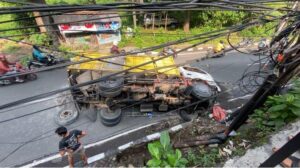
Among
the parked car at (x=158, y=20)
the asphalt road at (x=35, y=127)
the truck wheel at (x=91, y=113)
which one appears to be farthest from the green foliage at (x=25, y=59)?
the parked car at (x=158, y=20)

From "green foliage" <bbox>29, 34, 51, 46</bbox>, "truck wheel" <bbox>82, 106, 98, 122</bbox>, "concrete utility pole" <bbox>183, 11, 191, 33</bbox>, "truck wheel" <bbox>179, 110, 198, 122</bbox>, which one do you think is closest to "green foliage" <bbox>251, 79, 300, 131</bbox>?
"truck wheel" <bbox>179, 110, 198, 122</bbox>

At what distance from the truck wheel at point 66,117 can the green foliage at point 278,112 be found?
6.77 meters

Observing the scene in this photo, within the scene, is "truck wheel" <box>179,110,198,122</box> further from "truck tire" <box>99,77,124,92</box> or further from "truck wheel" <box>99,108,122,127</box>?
"truck tire" <box>99,77,124,92</box>

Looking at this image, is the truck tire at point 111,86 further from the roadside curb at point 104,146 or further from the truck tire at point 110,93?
the roadside curb at point 104,146

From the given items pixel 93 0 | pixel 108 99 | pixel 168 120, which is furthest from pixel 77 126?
pixel 93 0

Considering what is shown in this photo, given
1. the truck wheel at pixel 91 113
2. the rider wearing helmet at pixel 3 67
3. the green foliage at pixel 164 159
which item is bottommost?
the truck wheel at pixel 91 113

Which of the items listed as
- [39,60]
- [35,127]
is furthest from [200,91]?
[39,60]

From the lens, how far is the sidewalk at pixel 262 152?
406cm

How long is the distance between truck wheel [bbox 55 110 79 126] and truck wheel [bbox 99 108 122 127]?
3.83 ft

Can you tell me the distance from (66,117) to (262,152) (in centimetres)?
752

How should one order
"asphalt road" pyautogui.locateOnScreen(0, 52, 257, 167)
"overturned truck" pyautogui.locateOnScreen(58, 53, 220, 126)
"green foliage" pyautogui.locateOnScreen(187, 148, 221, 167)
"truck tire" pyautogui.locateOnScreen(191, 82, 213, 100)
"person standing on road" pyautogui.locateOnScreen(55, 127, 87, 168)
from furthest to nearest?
"truck tire" pyautogui.locateOnScreen(191, 82, 213, 100)
"overturned truck" pyautogui.locateOnScreen(58, 53, 220, 126)
"asphalt road" pyautogui.locateOnScreen(0, 52, 257, 167)
"person standing on road" pyautogui.locateOnScreen(55, 127, 87, 168)
"green foliage" pyautogui.locateOnScreen(187, 148, 221, 167)

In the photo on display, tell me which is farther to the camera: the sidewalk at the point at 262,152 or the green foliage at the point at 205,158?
the green foliage at the point at 205,158

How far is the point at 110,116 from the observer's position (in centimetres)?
913

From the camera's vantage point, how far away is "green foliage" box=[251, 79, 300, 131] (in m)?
4.57
